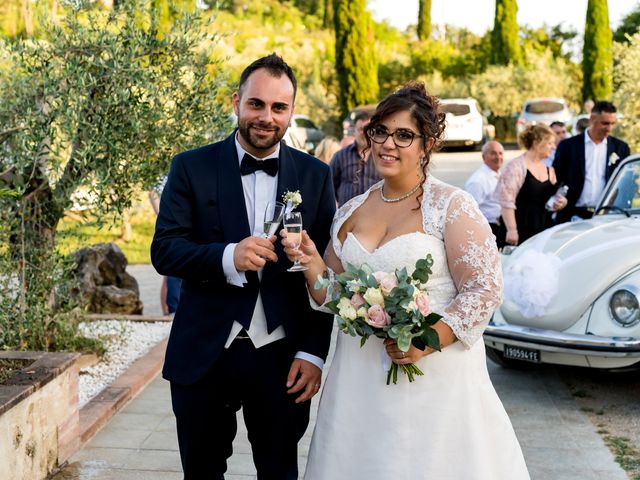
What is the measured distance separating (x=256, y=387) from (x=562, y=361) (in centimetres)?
354

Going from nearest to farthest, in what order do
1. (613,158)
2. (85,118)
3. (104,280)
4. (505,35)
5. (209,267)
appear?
(209,267)
(85,118)
(613,158)
(104,280)
(505,35)

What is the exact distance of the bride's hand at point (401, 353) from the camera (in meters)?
3.14

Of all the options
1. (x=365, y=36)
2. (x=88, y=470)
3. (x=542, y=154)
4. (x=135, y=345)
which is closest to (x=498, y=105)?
(x=365, y=36)

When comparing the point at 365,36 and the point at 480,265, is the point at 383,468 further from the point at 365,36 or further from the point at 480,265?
the point at 365,36

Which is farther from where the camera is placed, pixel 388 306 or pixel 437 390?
pixel 437 390

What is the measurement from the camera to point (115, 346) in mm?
7828

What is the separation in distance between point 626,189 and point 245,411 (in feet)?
17.2

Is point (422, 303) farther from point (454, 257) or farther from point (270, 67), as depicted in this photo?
point (270, 67)

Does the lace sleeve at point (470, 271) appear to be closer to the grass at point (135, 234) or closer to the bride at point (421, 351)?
the bride at point (421, 351)

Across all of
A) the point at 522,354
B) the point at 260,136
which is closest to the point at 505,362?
the point at 522,354

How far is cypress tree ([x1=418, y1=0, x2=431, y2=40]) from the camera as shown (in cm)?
5216

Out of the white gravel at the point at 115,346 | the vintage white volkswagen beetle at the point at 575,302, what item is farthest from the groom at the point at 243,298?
the vintage white volkswagen beetle at the point at 575,302

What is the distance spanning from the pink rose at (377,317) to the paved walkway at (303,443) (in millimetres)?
2295

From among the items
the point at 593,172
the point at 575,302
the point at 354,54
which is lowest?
the point at 575,302
